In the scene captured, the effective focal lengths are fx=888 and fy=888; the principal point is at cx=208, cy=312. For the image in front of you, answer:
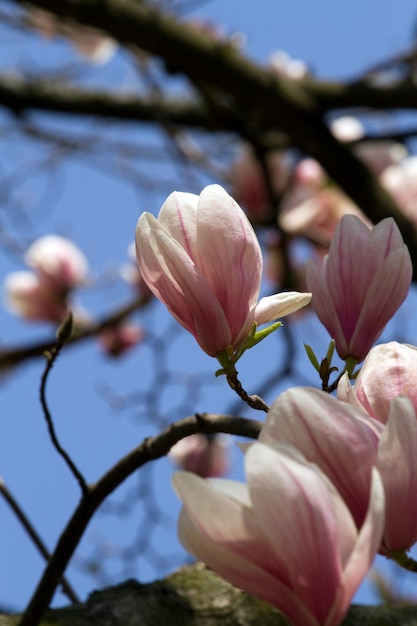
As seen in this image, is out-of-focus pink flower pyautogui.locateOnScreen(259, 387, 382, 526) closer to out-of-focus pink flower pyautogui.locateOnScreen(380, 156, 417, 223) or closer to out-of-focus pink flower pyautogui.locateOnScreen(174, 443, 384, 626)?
out-of-focus pink flower pyautogui.locateOnScreen(174, 443, 384, 626)

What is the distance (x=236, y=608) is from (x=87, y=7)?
1.25 m

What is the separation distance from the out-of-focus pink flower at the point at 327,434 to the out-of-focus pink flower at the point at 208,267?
15 cm

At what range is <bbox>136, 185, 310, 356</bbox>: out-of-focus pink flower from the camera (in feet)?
1.98

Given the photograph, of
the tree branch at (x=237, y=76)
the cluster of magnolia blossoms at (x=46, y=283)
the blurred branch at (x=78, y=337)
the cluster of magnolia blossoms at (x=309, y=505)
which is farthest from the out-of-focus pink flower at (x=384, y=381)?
the cluster of magnolia blossoms at (x=46, y=283)

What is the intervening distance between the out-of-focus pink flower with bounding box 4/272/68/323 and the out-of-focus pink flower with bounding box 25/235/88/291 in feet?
0.09

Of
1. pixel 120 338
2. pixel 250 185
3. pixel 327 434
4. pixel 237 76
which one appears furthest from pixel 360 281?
pixel 120 338

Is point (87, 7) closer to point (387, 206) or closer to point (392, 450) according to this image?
point (387, 206)

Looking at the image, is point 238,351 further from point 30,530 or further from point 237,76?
point 237,76

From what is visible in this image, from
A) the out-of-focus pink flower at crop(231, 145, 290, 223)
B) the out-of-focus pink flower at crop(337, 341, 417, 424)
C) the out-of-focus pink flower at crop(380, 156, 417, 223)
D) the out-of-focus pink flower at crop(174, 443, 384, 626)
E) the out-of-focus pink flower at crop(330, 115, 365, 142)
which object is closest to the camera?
the out-of-focus pink flower at crop(174, 443, 384, 626)

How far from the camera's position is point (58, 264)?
2.48 meters

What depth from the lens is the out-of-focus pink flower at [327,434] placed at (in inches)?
19.0

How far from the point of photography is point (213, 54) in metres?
1.76

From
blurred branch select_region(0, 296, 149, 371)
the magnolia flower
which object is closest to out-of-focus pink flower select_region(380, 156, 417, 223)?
blurred branch select_region(0, 296, 149, 371)

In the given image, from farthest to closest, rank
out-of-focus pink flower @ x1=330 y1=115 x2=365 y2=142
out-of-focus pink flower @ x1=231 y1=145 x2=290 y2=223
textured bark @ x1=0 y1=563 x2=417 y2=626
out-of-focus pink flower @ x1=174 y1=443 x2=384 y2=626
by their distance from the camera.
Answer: out-of-focus pink flower @ x1=330 y1=115 x2=365 y2=142 < out-of-focus pink flower @ x1=231 y1=145 x2=290 y2=223 < textured bark @ x1=0 y1=563 x2=417 y2=626 < out-of-focus pink flower @ x1=174 y1=443 x2=384 y2=626
